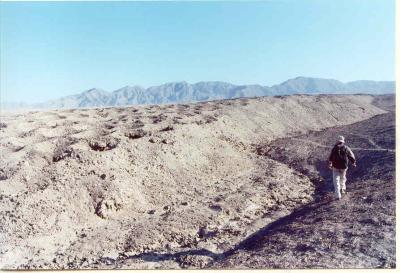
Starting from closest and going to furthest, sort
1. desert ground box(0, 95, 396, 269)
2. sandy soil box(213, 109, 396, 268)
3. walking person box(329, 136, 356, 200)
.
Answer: sandy soil box(213, 109, 396, 268)
desert ground box(0, 95, 396, 269)
walking person box(329, 136, 356, 200)

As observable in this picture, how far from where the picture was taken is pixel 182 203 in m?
11.7

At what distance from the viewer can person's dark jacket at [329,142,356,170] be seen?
10070 millimetres

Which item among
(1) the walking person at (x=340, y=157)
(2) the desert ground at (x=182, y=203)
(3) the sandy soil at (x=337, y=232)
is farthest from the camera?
(1) the walking person at (x=340, y=157)

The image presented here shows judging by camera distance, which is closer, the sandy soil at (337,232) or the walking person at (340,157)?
the sandy soil at (337,232)

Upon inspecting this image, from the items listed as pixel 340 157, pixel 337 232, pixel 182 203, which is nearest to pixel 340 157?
pixel 340 157

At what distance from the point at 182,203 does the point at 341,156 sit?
4.54m

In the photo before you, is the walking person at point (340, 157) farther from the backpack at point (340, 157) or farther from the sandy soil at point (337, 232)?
the sandy soil at point (337, 232)

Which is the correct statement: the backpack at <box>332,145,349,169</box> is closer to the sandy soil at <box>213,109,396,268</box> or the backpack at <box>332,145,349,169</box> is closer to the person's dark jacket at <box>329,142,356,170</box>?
the person's dark jacket at <box>329,142,356,170</box>

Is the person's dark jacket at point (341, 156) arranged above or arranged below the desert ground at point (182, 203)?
above

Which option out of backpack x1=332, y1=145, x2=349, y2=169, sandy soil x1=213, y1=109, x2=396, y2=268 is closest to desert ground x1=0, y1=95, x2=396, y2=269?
sandy soil x1=213, y1=109, x2=396, y2=268

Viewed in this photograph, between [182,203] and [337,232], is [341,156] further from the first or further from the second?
[182,203]

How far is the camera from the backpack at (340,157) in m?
10.1

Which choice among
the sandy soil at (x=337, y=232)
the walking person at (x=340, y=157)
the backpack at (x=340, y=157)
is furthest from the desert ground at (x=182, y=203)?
the backpack at (x=340, y=157)

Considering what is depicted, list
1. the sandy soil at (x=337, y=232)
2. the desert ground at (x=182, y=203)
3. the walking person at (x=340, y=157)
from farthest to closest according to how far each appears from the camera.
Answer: the walking person at (x=340, y=157) < the desert ground at (x=182, y=203) < the sandy soil at (x=337, y=232)
